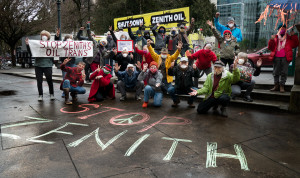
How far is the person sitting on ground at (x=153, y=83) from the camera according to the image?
6.22 metres

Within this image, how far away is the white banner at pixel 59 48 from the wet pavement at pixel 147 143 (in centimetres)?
179

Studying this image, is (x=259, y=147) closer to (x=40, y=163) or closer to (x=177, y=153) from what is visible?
(x=177, y=153)

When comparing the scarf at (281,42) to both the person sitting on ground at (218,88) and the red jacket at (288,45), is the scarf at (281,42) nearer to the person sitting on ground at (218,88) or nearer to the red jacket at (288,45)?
the red jacket at (288,45)

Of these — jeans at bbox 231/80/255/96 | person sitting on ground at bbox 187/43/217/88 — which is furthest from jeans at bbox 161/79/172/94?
jeans at bbox 231/80/255/96

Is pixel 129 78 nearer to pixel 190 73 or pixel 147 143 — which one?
pixel 190 73

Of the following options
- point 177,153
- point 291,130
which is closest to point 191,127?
point 177,153

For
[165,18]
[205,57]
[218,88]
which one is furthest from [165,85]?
[165,18]

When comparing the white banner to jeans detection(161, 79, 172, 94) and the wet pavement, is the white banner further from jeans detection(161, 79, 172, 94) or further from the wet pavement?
jeans detection(161, 79, 172, 94)

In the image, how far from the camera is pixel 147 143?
368cm

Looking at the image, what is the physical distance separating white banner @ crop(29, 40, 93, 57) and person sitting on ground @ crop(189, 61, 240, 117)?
426cm

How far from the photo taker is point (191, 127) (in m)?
4.49

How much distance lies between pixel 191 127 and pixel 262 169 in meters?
1.75

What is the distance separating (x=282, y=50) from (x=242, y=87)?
1.50m

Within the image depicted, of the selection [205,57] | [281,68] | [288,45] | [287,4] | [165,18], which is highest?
[165,18]
